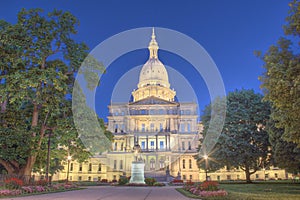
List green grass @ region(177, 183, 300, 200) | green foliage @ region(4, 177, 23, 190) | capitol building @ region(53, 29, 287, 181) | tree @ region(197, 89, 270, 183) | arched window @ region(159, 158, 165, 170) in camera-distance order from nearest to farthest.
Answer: green grass @ region(177, 183, 300, 200)
green foliage @ region(4, 177, 23, 190)
tree @ region(197, 89, 270, 183)
arched window @ region(159, 158, 165, 170)
capitol building @ region(53, 29, 287, 181)

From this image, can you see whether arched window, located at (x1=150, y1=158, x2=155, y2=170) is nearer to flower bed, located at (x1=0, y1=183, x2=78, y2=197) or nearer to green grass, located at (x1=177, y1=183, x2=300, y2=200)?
green grass, located at (x1=177, y1=183, x2=300, y2=200)

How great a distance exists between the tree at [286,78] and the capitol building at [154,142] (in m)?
49.5

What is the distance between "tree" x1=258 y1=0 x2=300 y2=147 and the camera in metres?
13.5

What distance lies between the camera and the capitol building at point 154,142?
67.0m

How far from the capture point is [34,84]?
1666 cm

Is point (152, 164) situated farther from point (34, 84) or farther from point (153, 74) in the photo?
point (34, 84)

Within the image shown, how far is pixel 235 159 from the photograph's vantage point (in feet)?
110

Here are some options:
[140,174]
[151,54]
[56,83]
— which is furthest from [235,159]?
[151,54]

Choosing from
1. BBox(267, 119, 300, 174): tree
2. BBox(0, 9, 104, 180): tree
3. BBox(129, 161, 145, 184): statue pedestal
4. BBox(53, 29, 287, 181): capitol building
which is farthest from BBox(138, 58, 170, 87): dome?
BBox(0, 9, 104, 180): tree

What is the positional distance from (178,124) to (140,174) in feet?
166

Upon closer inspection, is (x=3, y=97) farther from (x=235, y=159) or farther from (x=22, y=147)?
(x=235, y=159)

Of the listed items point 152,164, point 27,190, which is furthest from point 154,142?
point 27,190

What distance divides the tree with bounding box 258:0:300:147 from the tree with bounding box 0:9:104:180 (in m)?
12.2

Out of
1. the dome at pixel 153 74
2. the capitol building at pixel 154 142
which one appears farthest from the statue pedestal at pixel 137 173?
the dome at pixel 153 74
